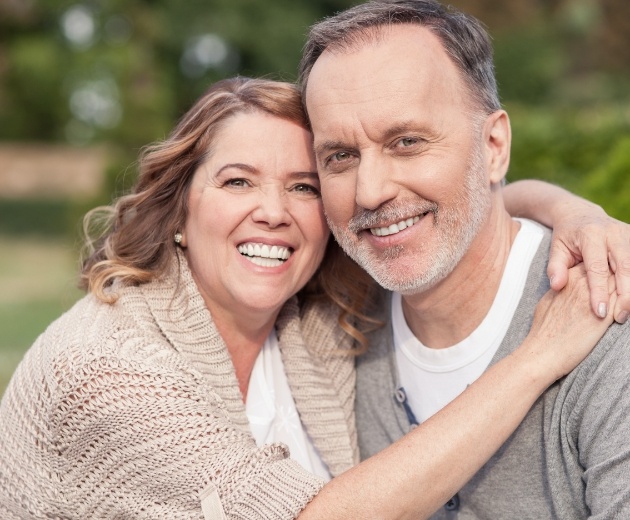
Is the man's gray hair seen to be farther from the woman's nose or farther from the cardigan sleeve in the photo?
the cardigan sleeve

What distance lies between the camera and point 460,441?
259 centimetres

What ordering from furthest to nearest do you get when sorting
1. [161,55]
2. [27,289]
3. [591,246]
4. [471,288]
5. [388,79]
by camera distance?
1. [161,55]
2. [27,289]
3. [471,288]
4. [388,79]
5. [591,246]

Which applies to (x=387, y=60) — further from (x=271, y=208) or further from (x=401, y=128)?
(x=271, y=208)

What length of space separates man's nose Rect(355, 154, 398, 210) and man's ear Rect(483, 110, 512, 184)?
387 mm

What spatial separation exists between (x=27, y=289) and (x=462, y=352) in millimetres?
12108

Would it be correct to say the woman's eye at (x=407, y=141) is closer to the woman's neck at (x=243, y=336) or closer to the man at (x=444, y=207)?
the man at (x=444, y=207)

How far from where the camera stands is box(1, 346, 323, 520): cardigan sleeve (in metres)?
2.60

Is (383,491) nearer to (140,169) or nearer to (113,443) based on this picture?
(113,443)

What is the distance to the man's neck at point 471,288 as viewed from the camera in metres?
2.98

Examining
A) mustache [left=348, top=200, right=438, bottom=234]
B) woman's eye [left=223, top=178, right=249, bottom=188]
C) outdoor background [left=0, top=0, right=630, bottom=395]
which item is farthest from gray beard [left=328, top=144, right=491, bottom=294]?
outdoor background [left=0, top=0, right=630, bottom=395]

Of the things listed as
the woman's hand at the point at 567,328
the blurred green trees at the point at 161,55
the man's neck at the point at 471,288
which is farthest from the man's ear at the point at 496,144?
the blurred green trees at the point at 161,55

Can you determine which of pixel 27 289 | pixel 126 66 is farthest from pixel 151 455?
pixel 126 66

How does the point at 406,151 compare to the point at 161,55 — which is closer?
the point at 406,151

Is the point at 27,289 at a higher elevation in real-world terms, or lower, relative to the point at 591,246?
higher
